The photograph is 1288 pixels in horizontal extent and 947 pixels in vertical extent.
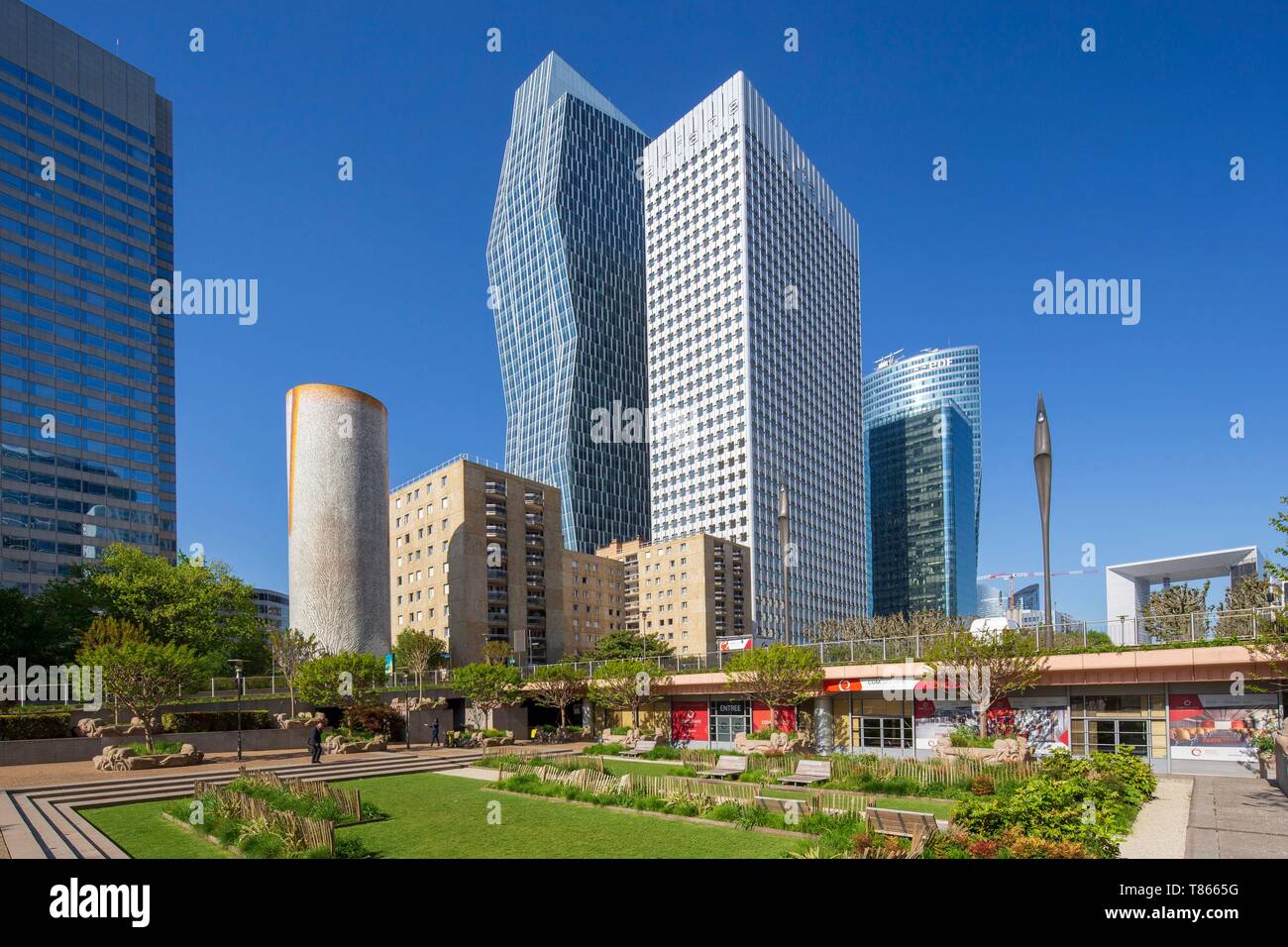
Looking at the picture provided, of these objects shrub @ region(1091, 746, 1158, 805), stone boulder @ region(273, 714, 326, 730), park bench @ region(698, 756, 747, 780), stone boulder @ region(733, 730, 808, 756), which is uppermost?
shrub @ region(1091, 746, 1158, 805)

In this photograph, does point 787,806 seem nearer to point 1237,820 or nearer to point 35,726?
point 1237,820

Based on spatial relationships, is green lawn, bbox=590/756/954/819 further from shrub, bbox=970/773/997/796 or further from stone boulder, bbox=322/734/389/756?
stone boulder, bbox=322/734/389/756

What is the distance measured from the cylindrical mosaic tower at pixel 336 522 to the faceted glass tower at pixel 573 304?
8922 centimetres

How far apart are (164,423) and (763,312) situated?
99417 mm

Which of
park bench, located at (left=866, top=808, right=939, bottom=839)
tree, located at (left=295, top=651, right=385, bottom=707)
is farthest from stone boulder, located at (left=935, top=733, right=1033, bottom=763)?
tree, located at (left=295, top=651, right=385, bottom=707)

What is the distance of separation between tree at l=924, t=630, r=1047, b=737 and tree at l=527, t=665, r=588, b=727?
24003 mm

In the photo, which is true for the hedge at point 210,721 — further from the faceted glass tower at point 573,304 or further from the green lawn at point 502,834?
the faceted glass tower at point 573,304

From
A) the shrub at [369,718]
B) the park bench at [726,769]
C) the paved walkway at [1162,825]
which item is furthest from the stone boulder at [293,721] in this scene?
the paved walkway at [1162,825]

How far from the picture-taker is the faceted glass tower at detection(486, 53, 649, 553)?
6594 inches

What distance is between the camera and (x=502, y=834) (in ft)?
65.0

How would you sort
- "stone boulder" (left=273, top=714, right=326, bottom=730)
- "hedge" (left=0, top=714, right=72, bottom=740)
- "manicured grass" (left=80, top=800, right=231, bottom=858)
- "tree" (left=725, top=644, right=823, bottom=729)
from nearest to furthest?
"manicured grass" (left=80, top=800, right=231, bottom=858), "hedge" (left=0, top=714, right=72, bottom=740), "tree" (left=725, top=644, right=823, bottom=729), "stone boulder" (left=273, top=714, right=326, bottom=730)

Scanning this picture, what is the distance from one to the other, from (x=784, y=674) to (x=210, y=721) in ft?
93.8

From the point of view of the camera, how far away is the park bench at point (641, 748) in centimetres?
4170
